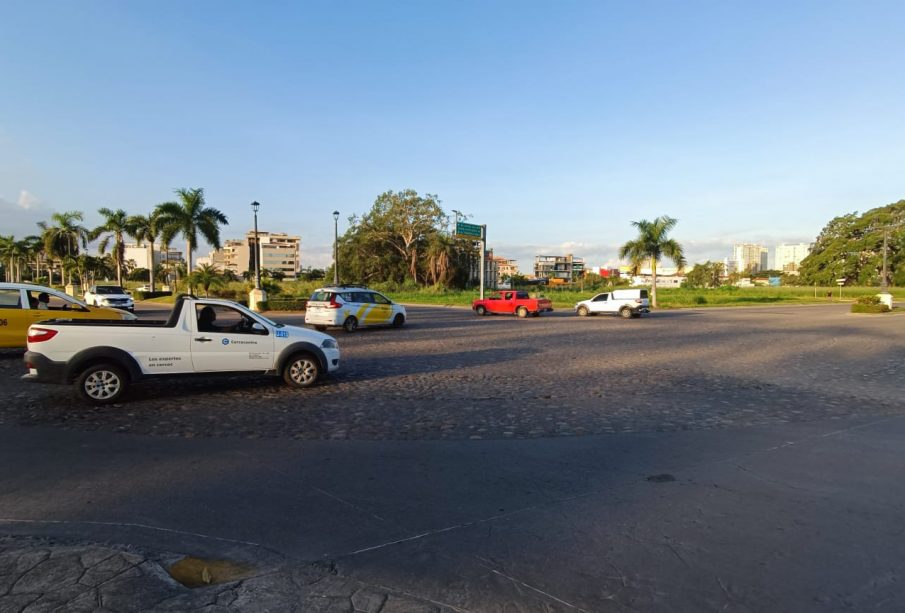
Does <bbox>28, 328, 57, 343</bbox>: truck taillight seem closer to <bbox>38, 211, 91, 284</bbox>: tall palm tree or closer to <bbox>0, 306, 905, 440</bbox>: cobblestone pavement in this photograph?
<bbox>0, 306, 905, 440</bbox>: cobblestone pavement

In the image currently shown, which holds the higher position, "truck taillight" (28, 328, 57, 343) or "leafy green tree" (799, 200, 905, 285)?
"leafy green tree" (799, 200, 905, 285)

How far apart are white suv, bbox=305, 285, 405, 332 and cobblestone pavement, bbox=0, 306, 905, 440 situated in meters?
4.58

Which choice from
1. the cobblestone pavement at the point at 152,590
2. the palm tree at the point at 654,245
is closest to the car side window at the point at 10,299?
the cobblestone pavement at the point at 152,590

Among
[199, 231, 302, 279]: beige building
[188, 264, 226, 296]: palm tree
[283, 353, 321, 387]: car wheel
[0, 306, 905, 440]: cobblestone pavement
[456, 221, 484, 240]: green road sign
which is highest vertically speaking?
[199, 231, 302, 279]: beige building

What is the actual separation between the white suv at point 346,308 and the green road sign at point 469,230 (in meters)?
19.3

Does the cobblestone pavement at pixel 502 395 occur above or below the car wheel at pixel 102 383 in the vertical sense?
below

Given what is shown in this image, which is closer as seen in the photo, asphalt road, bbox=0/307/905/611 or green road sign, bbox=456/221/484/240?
asphalt road, bbox=0/307/905/611

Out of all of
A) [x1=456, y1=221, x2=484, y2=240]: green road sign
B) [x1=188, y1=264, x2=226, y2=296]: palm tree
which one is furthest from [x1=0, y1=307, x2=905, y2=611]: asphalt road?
[x1=188, y1=264, x2=226, y2=296]: palm tree

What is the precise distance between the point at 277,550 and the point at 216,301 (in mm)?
5967

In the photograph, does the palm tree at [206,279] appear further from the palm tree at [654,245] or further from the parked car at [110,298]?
the palm tree at [654,245]

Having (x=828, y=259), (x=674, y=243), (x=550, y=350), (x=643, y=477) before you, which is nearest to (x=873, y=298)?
(x=674, y=243)

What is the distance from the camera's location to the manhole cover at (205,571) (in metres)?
3.17

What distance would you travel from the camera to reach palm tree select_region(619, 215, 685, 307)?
4000cm

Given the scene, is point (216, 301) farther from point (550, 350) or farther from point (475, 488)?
point (550, 350)
